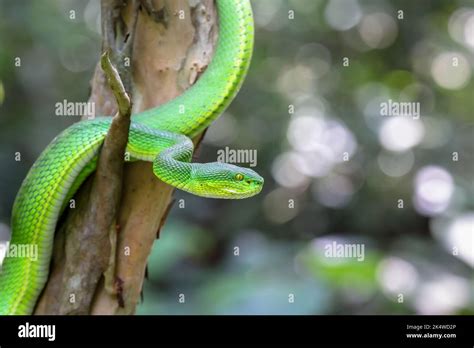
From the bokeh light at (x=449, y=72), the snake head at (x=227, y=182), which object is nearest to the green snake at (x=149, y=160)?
the snake head at (x=227, y=182)

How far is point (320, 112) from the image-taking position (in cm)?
712

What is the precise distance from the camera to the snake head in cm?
307

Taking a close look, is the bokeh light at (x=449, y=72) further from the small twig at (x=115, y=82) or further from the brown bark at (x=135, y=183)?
the small twig at (x=115, y=82)

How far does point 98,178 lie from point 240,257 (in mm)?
2417

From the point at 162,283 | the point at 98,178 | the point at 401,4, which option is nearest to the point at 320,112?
the point at 401,4

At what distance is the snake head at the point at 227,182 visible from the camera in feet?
10.1

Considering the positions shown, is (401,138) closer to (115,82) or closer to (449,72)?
(449,72)

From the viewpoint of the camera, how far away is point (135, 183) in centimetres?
312

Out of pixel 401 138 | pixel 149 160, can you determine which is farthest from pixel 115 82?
pixel 401 138

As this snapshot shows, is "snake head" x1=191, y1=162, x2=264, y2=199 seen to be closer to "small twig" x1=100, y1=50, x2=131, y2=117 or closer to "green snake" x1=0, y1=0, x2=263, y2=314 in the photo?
"green snake" x1=0, y1=0, x2=263, y2=314

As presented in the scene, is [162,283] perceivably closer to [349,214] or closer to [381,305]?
[381,305]

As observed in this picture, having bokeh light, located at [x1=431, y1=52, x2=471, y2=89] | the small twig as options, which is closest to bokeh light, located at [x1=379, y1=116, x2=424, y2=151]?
bokeh light, located at [x1=431, y1=52, x2=471, y2=89]

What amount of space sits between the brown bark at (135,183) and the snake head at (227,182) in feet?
0.72

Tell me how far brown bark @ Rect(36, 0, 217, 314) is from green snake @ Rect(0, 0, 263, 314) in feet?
0.28
